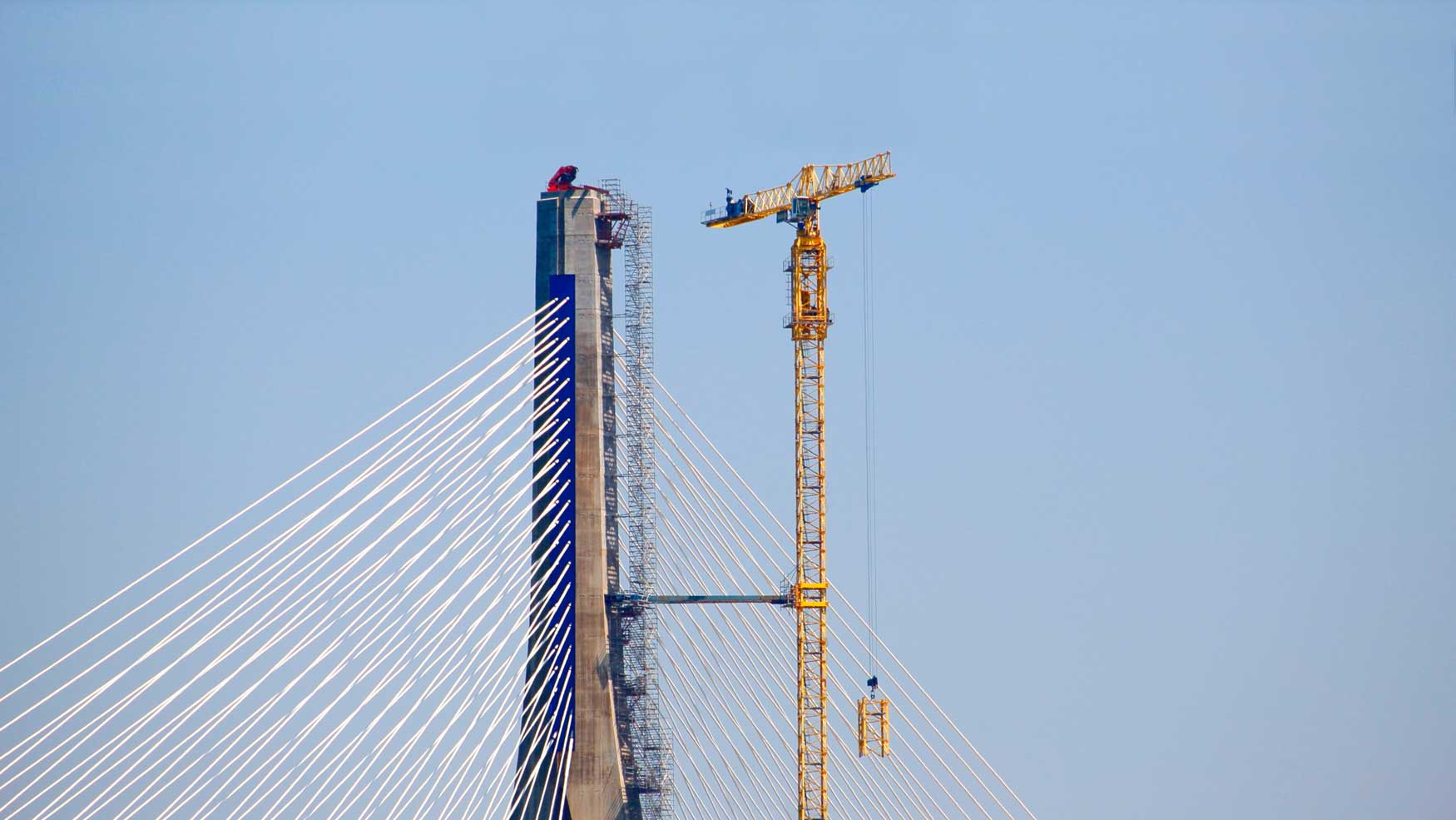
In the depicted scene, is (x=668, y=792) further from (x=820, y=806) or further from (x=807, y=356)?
(x=807, y=356)

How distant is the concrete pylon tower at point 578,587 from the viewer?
103m

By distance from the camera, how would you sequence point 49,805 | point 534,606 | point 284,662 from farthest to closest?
point 534,606 < point 284,662 < point 49,805

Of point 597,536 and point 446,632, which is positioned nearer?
point 446,632

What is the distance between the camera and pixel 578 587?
104312 mm

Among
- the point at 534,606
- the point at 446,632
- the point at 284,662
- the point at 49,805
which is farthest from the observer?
the point at 534,606

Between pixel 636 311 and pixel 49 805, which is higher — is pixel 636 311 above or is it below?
above

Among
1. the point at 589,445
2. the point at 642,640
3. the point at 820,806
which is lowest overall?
the point at 820,806

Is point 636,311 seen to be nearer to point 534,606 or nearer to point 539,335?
point 539,335

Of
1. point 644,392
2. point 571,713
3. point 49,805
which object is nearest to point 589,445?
point 644,392

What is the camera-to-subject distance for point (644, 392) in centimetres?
10575

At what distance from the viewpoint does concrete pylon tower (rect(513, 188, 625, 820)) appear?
102875 millimetres

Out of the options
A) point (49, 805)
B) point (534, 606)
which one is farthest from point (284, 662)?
point (534, 606)

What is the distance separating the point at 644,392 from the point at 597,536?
19.1 ft

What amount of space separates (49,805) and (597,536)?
34.4m
